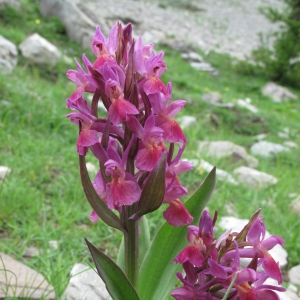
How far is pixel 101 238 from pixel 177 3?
20.7m

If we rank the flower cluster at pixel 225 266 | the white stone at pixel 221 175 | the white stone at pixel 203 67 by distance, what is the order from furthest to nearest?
the white stone at pixel 203 67 < the white stone at pixel 221 175 < the flower cluster at pixel 225 266

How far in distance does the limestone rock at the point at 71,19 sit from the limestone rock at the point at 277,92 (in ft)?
14.6

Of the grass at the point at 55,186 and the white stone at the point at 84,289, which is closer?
the white stone at the point at 84,289

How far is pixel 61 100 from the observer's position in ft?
12.5

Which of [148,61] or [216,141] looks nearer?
[148,61]

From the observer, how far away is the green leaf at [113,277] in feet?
3.14

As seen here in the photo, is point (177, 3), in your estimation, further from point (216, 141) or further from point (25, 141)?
point (25, 141)

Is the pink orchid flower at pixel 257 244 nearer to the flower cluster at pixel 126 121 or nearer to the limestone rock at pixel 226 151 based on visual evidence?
the flower cluster at pixel 126 121

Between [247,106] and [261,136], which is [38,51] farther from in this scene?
[247,106]

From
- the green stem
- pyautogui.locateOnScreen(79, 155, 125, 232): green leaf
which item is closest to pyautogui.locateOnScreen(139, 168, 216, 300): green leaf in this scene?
the green stem

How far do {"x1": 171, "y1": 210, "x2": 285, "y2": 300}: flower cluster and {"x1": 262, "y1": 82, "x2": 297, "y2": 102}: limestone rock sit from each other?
28.4 feet

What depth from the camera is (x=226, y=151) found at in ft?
12.4

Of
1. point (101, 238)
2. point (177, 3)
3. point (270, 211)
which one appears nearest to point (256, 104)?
point (270, 211)

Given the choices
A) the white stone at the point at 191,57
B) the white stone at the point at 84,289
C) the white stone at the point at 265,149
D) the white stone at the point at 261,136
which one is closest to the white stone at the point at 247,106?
the white stone at the point at 261,136
